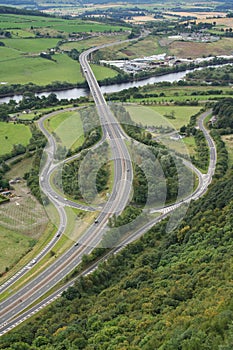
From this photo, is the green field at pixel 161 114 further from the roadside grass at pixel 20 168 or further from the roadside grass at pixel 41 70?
the roadside grass at pixel 41 70

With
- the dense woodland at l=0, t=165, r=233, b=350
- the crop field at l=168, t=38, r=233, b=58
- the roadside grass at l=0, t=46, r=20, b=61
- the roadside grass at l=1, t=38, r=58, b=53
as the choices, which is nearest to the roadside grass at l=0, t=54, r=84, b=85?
the roadside grass at l=0, t=46, r=20, b=61

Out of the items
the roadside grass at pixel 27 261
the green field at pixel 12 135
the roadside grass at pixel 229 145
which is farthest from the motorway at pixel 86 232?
the roadside grass at pixel 229 145

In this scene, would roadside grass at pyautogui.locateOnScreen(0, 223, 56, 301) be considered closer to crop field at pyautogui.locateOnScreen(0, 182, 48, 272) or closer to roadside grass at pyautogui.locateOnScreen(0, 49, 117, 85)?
crop field at pyautogui.locateOnScreen(0, 182, 48, 272)

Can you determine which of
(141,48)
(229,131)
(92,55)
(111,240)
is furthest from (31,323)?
(141,48)

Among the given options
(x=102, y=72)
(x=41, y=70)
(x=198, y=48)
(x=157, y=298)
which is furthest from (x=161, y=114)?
(x=198, y=48)

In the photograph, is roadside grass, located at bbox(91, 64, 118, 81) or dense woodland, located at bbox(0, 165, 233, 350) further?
roadside grass, located at bbox(91, 64, 118, 81)

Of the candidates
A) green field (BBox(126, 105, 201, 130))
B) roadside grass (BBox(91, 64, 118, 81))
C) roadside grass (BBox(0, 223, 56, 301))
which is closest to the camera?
roadside grass (BBox(0, 223, 56, 301))

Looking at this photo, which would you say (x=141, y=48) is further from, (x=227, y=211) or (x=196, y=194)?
(x=227, y=211)
